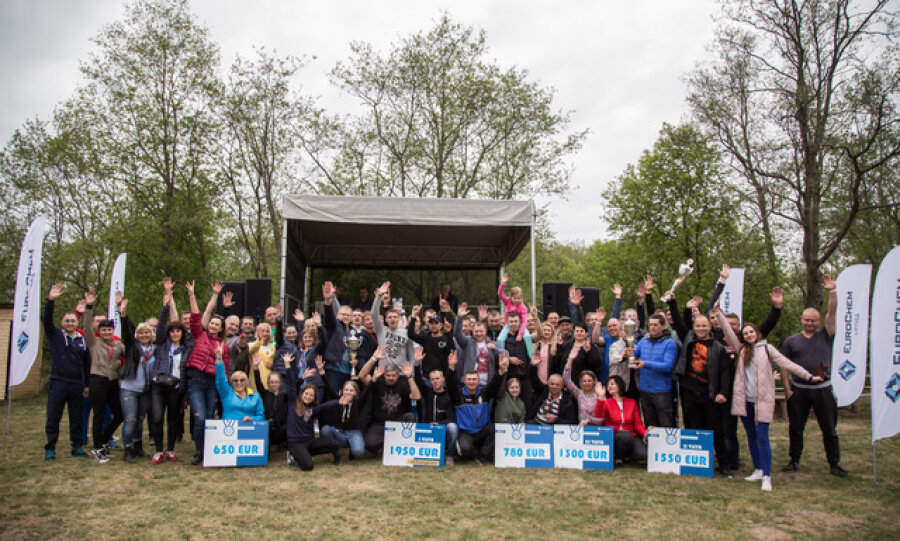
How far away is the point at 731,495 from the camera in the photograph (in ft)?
15.7

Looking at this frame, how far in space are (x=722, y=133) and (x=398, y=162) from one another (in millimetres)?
9865

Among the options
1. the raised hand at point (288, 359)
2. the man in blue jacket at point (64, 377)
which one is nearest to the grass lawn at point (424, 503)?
the man in blue jacket at point (64, 377)

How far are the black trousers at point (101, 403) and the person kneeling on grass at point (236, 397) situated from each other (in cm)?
111

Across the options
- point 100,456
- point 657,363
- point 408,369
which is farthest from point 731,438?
point 100,456

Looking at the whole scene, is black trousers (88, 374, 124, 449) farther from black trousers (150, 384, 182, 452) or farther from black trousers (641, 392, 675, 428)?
black trousers (641, 392, 675, 428)

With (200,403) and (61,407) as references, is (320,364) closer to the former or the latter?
(200,403)

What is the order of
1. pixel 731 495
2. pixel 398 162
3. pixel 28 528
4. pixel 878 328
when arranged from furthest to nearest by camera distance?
pixel 398 162
pixel 878 328
pixel 731 495
pixel 28 528

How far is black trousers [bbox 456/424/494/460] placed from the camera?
6.01 m

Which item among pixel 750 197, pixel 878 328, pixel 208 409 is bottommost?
pixel 208 409

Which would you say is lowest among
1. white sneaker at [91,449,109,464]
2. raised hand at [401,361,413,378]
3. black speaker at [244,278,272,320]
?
white sneaker at [91,449,109,464]

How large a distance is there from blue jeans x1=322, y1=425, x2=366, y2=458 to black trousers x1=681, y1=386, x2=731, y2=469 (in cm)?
334

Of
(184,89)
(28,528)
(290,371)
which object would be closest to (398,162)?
(184,89)

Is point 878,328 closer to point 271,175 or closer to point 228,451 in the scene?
point 228,451

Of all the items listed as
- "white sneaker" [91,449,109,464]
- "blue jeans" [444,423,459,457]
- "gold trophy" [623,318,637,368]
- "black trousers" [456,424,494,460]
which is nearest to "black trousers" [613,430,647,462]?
"gold trophy" [623,318,637,368]
